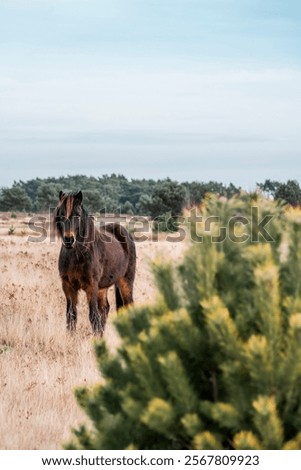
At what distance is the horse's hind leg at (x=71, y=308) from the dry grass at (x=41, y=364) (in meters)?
0.14

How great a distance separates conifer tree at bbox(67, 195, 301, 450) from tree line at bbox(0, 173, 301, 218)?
27788 millimetres

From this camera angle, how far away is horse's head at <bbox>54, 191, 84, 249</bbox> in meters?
10.2

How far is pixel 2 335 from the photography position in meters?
9.93

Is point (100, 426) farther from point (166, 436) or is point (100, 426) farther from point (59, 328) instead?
point (59, 328)

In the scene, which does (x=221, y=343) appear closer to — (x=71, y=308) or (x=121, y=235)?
(x=71, y=308)

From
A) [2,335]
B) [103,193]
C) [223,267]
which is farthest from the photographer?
[103,193]

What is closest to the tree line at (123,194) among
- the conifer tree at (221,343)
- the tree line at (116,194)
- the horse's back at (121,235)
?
the tree line at (116,194)

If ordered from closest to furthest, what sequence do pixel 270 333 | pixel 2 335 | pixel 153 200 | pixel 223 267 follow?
pixel 270 333
pixel 223 267
pixel 2 335
pixel 153 200

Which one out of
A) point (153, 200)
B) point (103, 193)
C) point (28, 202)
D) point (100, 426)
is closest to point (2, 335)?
point (100, 426)

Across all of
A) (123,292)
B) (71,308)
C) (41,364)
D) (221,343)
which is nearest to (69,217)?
(71,308)

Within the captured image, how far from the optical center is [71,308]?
10.8 m

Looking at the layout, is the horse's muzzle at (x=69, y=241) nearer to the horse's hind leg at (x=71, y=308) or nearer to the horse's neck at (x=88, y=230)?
the horse's neck at (x=88, y=230)

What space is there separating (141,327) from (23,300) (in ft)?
32.7

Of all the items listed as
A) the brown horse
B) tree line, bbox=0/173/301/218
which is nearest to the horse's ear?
the brown horse
